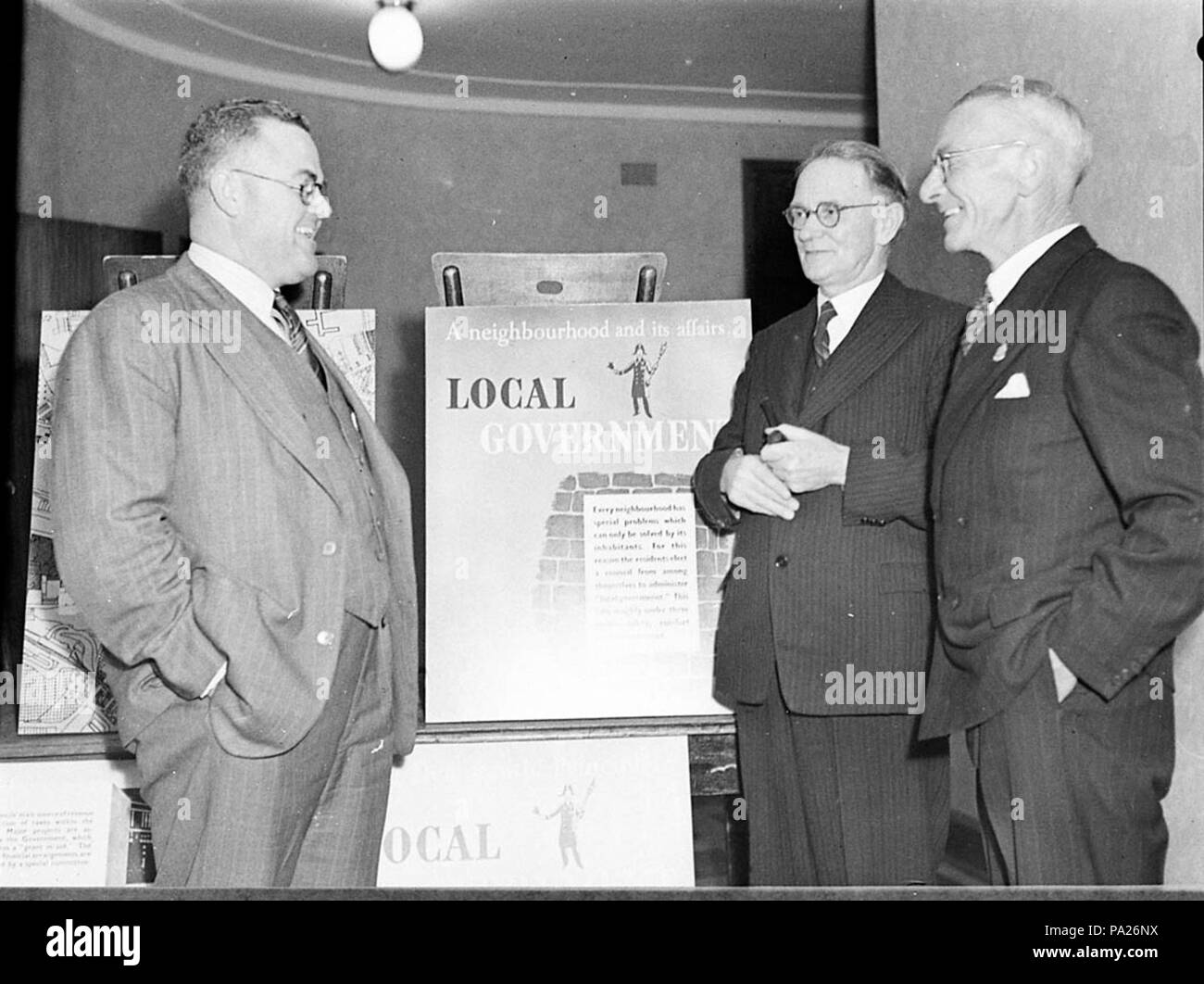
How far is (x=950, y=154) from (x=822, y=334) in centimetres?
33

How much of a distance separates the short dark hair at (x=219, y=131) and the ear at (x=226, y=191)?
2 cm

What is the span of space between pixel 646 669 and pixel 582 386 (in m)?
0.47

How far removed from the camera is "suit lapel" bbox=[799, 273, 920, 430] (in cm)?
208

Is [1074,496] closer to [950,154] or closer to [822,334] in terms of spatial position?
[822,334]

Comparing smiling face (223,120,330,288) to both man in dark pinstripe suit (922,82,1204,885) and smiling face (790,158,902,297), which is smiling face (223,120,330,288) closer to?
smiling face (790,158,902,297)

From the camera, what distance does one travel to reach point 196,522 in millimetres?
1944

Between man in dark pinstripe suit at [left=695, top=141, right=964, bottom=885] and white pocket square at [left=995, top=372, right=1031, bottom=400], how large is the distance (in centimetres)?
11

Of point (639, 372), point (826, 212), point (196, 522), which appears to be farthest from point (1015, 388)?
point (196, 522)

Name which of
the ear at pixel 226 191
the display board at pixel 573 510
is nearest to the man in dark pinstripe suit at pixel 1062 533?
the display board at pixel 573 510

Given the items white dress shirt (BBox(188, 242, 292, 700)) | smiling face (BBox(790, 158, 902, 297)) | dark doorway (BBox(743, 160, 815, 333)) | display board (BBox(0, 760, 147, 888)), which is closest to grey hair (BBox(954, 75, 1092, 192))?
smiling face (BBox(790, 158, 902, 297))

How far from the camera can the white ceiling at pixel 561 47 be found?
227 centimetres

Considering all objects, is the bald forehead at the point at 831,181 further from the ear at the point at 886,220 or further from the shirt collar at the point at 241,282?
the shirt collar at the point at 241,282
